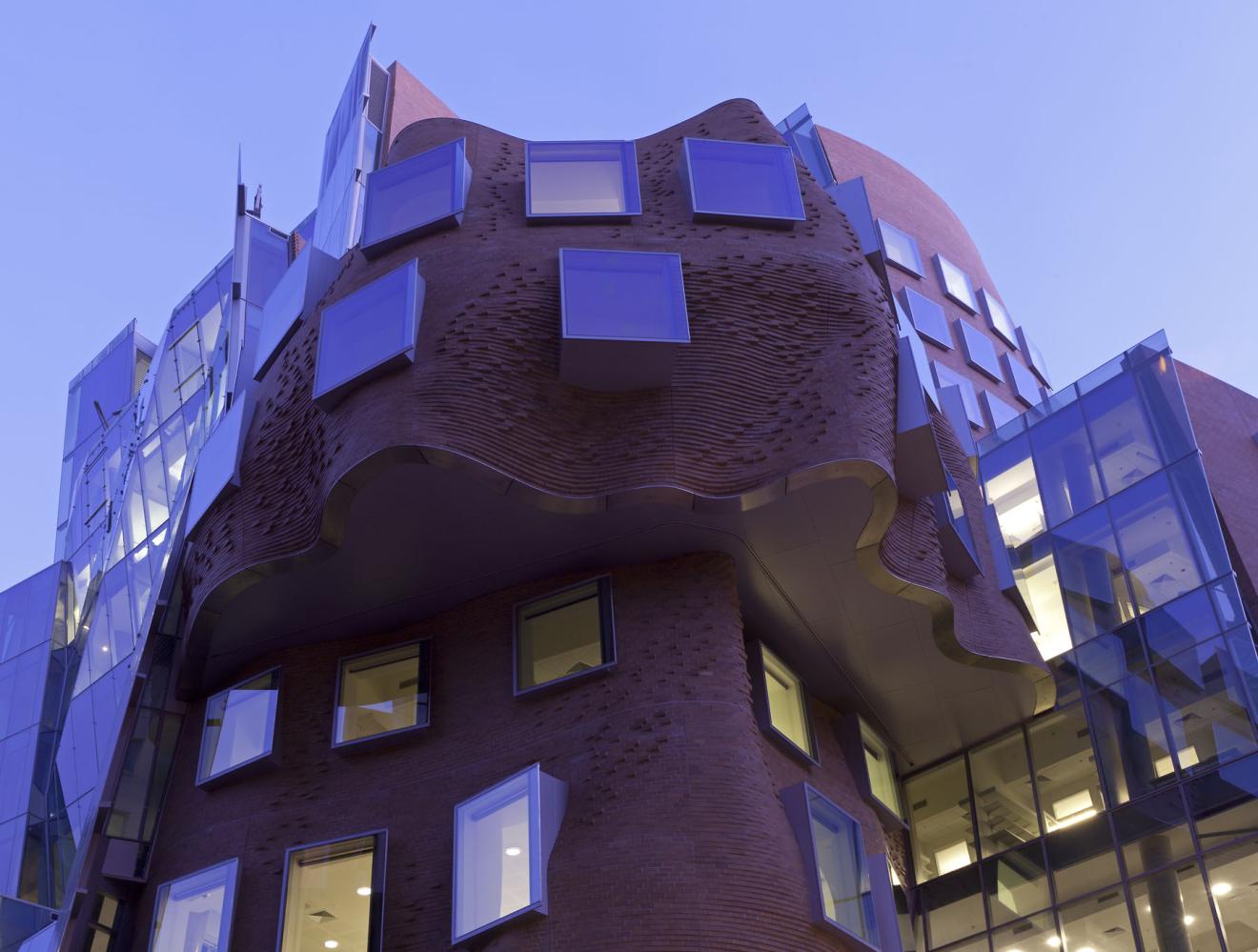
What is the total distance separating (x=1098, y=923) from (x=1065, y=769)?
279 centimetres

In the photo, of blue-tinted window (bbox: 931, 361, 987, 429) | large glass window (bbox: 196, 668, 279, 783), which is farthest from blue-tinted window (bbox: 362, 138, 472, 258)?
blue-tinted window (bbox: 931, 361, 987, 429)

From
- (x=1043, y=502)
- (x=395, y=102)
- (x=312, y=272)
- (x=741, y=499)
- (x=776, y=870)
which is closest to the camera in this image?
(x=776, y=870)

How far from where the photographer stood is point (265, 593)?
22.1m

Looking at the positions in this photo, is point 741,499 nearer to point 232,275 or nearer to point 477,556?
point 477,556

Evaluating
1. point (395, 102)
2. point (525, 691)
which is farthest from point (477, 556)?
point (395, 102)

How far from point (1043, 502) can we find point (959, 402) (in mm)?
2645

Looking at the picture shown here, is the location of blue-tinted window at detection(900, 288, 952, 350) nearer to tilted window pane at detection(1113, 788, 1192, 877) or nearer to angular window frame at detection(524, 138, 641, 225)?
angular window frame at detection(524, 138, 641, 225)

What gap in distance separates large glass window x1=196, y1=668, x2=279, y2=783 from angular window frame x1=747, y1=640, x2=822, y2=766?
7.54 meters

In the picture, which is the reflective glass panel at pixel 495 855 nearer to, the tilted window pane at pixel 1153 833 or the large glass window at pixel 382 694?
the large glass window at pixel 382 694

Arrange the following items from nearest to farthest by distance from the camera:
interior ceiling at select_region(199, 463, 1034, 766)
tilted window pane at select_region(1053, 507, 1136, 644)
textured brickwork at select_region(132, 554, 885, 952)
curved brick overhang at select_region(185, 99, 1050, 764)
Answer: textured brickwork at select_region(132, 554, 885, 952) < curved brick overhang at select_region(185, 99, 1050, 764) < interior ceiling at select_region(199, 463, 1034, 766) < tilted window pane at select_region(1053, 507, 1136, 644)

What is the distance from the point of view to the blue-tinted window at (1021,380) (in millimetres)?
39531

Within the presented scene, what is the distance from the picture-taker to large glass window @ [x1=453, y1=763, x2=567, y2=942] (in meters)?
18.3

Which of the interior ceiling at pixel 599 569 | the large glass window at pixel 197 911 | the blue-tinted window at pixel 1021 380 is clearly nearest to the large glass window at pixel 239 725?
the interior ceiling at pixel 599 569

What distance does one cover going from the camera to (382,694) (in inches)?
880
